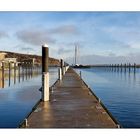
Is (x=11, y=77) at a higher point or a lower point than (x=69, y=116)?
lower

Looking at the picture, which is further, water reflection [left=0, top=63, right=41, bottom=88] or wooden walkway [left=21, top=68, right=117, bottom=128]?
water reflection [left=0, top=63, right=41, bottom=88]

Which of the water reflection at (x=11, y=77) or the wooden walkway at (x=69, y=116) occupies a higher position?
the wooden walkway at (x=69, y=116)

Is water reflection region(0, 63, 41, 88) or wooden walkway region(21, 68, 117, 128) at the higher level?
Answer: wooden walkway region(21, 68, 117, 128)

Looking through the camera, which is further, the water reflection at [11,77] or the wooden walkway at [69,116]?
the water reflection at [11,77]

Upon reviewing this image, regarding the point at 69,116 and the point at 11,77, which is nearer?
the point at 69,116
